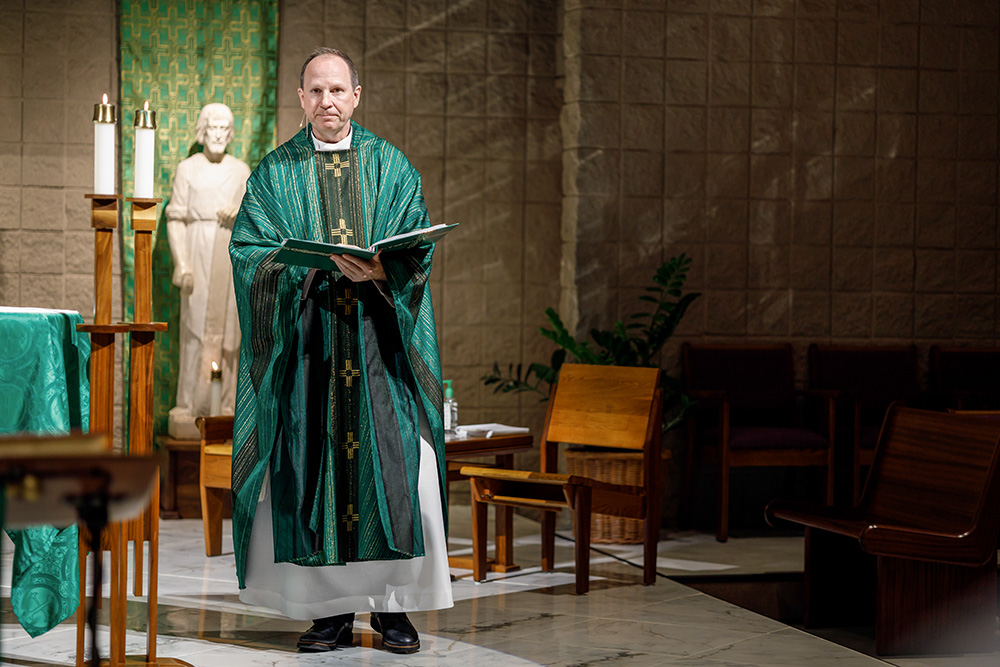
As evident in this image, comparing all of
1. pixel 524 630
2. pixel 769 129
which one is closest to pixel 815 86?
pixel 769 129

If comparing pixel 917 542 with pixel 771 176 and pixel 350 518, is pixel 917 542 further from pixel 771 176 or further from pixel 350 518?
pixel 771 176

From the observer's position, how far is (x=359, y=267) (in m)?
2.92

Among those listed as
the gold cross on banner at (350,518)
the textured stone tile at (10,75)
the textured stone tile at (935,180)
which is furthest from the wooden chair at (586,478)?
the textured stone tile at (10,75)

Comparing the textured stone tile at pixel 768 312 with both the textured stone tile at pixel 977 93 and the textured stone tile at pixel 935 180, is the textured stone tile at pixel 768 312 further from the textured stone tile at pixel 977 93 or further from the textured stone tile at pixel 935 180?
the textured stone tile at pixel 977 93

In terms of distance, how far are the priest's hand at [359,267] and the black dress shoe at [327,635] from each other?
Result: 1.00 meters

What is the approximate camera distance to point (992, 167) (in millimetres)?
5984

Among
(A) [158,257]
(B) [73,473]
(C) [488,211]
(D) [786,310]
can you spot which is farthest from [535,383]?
(B) [73,473]

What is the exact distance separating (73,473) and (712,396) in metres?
4.10

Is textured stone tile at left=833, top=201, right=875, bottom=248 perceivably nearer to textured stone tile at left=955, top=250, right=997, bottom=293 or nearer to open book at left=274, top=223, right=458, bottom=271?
textured stone tile at left=955, top=250, right=997, bottom=293

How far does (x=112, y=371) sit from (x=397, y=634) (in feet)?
3.58

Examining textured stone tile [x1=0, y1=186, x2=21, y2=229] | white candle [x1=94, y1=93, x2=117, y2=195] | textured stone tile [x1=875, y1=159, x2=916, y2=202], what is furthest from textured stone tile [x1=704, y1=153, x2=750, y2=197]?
white candle [x1=94, y1=93, x2=117, y2=195]

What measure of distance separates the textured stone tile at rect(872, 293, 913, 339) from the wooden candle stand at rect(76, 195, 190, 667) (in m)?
4.25

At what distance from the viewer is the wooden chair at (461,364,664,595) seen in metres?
3.99

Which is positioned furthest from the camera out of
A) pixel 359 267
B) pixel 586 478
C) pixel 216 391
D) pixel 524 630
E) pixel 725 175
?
pixel 725 175
